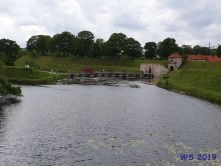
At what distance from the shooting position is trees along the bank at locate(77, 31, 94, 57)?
563 ft

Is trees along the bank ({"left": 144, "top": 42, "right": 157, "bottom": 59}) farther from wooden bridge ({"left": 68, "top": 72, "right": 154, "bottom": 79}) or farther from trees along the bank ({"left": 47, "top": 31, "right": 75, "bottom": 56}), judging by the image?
trees along the bank ({"left": 47, "top": 31, "right": 75, "bottom": 56})

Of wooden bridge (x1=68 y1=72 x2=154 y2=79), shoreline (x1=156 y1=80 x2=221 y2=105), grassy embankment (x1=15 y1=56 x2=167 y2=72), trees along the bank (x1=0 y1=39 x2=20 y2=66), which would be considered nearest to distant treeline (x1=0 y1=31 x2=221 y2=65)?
grassy embankment (x1=15 y1=56 x2=167 y2=72)

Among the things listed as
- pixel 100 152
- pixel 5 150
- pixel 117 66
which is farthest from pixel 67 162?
pixel 117 66

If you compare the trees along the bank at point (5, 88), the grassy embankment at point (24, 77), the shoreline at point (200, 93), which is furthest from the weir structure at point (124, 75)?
the trees along the bank at point (5, 88)

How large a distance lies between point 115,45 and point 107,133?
5574 inches

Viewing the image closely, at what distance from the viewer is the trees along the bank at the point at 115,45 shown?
170m

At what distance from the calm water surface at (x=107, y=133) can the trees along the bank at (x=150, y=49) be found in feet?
455

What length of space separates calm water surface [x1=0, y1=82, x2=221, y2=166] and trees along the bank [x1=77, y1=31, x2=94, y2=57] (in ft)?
406

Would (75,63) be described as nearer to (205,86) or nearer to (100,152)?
(205,86)

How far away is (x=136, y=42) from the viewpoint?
17700 cm

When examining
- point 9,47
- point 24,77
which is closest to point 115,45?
point 9,47

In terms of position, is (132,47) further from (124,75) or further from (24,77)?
(24,77)

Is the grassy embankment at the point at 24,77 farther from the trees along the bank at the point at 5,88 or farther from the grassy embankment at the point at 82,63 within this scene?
the grassy embankment at the point at 82,63

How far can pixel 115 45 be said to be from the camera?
16988 cm
